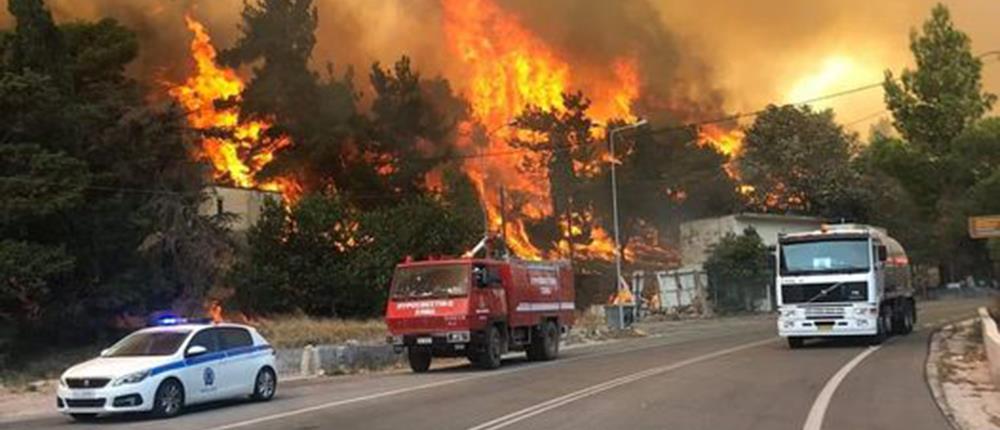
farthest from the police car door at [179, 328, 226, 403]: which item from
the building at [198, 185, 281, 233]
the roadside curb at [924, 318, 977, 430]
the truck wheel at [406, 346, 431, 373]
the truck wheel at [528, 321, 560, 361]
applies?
the building at [198, 185, 281, 233]

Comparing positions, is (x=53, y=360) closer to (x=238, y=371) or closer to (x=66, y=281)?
(x=66, y=281)

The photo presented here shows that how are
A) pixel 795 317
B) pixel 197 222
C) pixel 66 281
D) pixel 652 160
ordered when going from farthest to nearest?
1. pixel 652 160
2. pixel 197 222
3. pixel 66 281
4. pixel 795 317

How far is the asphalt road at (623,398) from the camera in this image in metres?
12.3

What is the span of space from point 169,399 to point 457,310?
843 cm

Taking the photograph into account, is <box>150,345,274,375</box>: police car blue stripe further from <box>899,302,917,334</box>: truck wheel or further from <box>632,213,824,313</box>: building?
<box>632,213,824,313</box>: building

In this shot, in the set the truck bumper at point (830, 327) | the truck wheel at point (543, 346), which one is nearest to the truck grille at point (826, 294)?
the truck bumper at point (830, 327)

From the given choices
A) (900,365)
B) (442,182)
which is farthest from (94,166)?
(900,365)

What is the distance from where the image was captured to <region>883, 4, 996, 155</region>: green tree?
113 feet

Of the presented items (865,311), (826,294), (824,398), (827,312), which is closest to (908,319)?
(865,311)

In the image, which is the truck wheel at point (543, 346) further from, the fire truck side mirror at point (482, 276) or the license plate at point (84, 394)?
the license plate at point (84, 394)

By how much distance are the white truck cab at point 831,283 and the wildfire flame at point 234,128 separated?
127 ft

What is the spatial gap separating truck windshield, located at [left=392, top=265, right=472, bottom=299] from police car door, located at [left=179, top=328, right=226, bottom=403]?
22.6ft

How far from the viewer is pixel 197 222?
141ft

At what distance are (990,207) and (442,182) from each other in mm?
37019
